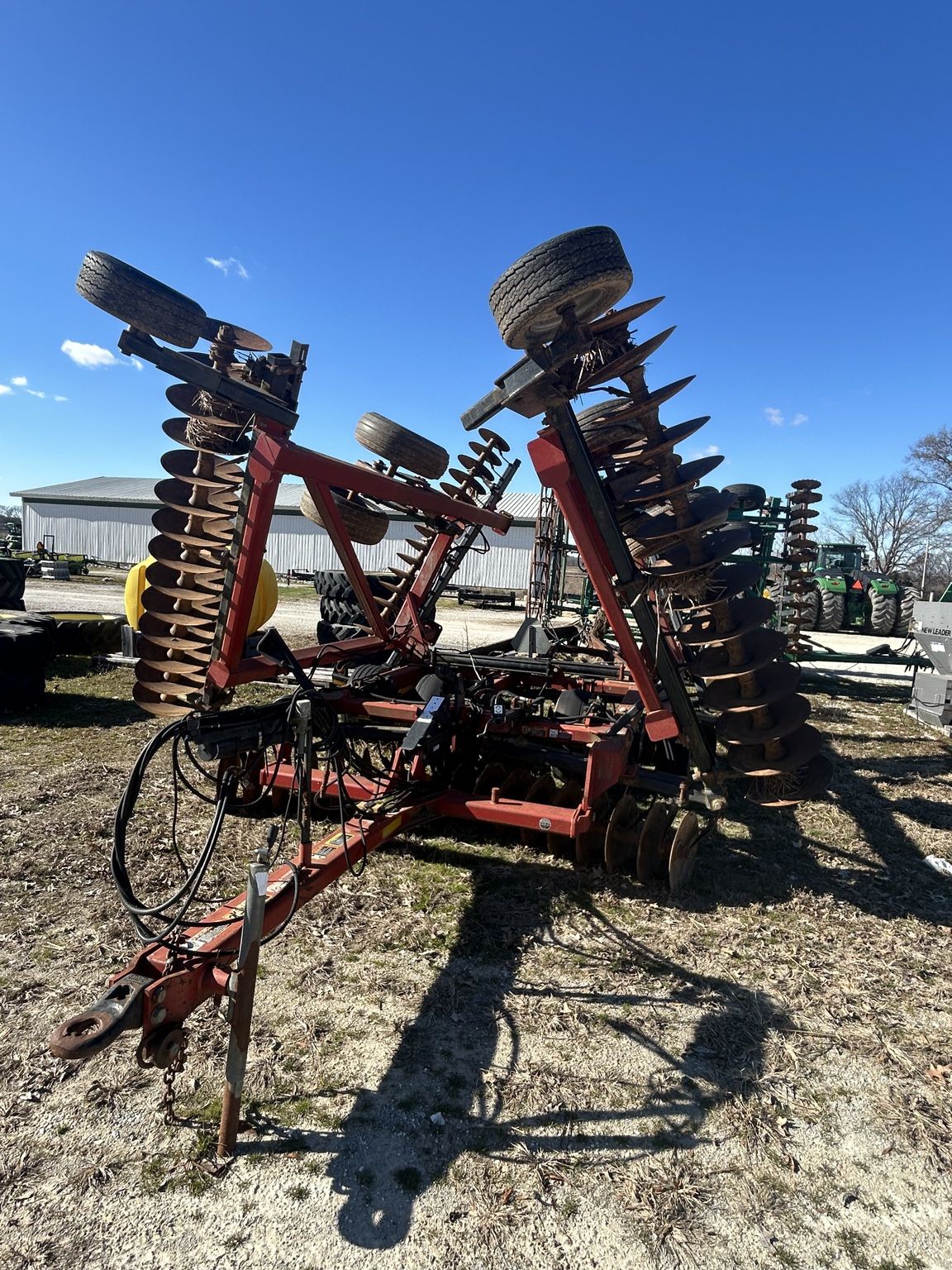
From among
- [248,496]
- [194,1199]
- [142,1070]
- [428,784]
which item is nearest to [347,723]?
[428,784]

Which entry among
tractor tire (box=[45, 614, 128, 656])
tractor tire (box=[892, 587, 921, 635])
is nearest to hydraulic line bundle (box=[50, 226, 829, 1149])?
tractor tire (box=[45, 614, 128, 656])

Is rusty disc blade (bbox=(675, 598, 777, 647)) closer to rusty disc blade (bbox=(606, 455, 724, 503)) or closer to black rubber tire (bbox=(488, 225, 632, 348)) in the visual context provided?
rusty disc blade (bbox=(606, 455, 724, 503))

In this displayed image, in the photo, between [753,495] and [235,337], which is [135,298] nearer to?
[235,337]

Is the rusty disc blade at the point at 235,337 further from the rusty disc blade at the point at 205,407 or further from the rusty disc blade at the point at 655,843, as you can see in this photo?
the rusty disc blade at the point at 655,843

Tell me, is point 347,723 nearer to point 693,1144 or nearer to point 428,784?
point 428,784

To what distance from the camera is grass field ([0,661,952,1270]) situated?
84.9 inches

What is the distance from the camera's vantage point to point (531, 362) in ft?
11.8

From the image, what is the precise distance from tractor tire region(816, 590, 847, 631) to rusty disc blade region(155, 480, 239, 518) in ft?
69.5

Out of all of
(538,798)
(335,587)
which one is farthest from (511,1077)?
(335,587)

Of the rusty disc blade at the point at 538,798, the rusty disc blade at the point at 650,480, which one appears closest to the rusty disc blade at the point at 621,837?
the rusty disc blade at the point at 538,798

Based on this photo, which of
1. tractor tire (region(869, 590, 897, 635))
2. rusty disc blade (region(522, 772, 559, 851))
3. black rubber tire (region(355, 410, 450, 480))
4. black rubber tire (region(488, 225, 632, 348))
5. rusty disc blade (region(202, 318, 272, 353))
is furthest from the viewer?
tractor tire (region(869, 590, 897, 635))

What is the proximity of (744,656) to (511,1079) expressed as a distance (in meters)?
2.75

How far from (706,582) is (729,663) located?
1.77 ft

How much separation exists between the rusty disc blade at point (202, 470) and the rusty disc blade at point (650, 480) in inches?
91.1
